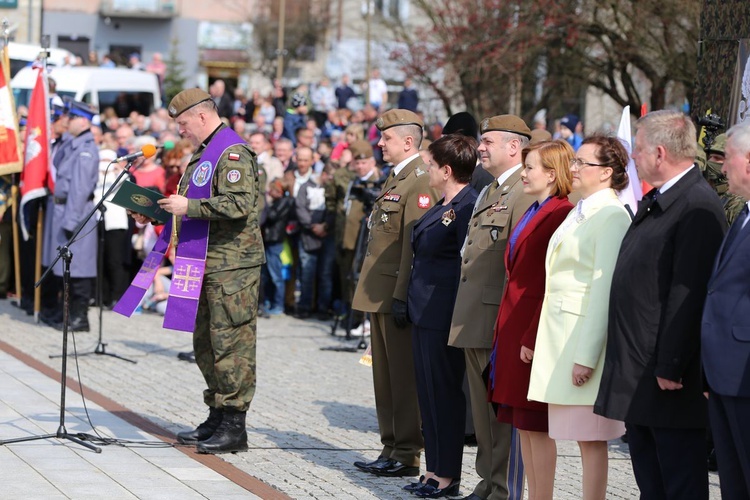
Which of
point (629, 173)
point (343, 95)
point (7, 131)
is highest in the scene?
point (343, 95)

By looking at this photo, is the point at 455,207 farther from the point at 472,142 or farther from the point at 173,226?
the point at 173,226

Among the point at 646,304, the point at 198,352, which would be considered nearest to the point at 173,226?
the point at 198,352

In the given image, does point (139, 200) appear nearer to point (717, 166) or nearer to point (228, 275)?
point (228, 275)

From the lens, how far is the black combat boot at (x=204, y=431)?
7828mm

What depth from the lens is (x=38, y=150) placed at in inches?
518

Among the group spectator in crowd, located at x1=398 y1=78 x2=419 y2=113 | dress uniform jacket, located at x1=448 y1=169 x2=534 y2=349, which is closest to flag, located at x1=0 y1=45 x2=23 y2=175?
dress uniform jacket, located at x1=448 y1=169 x2=534 y2=349

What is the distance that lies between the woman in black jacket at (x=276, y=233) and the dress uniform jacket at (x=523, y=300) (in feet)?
29.0

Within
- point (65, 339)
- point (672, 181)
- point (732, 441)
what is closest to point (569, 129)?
point (65, 339)

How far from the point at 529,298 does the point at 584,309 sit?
45 centimetres

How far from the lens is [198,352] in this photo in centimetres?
784

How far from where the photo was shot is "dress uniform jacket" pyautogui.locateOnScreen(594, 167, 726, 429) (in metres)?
4.83

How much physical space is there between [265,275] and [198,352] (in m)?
7.08

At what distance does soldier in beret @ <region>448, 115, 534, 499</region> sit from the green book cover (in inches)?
85.1

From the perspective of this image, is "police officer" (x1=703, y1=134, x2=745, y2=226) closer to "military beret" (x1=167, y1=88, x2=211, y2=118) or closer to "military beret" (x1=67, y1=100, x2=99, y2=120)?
"military beret" (x1=167, y1=88, x2=211, y2=118)
